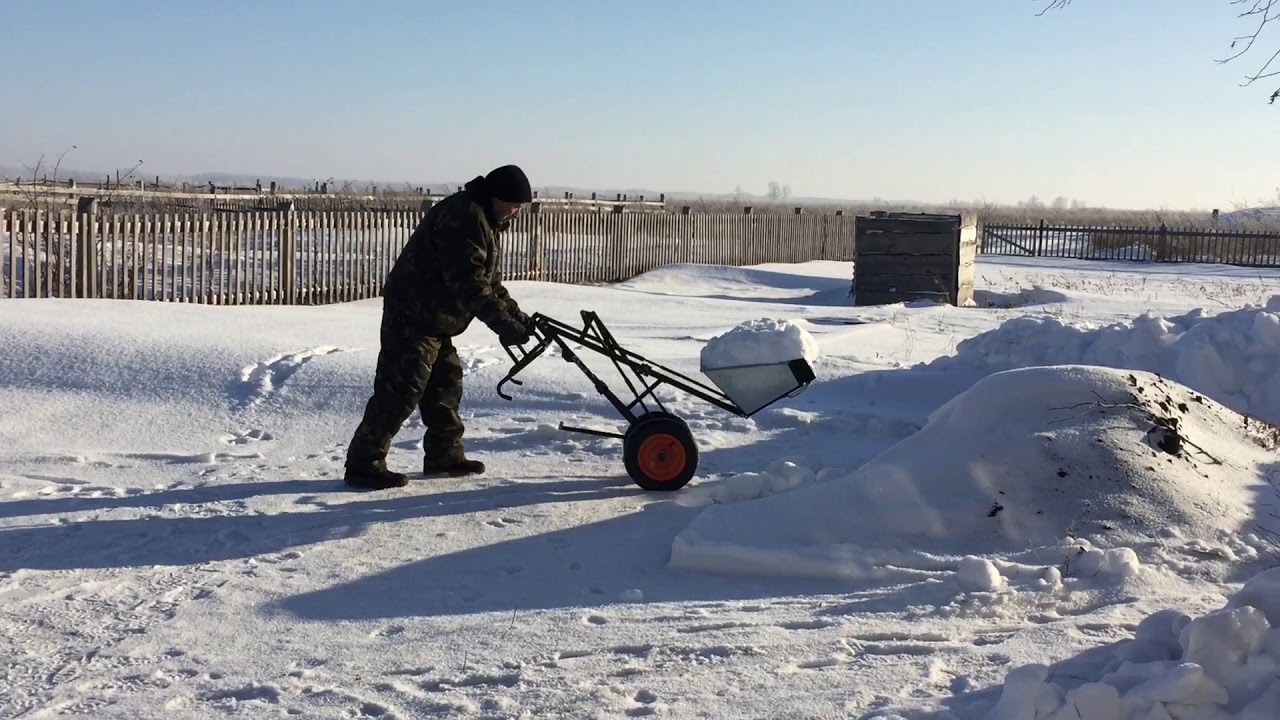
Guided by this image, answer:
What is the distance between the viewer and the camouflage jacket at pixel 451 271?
655 centimetres

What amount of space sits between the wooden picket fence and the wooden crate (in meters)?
5.32

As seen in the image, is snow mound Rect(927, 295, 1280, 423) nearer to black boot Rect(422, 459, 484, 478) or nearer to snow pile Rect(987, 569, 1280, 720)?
black boot Rect(422, 459, 484, 478)

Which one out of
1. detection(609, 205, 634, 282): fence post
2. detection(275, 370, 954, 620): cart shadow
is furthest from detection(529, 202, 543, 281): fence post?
detection(275, 370, 954, 620): cart shadow

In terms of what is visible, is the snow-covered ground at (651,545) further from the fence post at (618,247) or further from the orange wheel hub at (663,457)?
the fence post at (618,247)

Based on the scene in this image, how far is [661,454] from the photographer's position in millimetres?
6801

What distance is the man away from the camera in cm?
656

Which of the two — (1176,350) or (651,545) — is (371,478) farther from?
(1176,350)

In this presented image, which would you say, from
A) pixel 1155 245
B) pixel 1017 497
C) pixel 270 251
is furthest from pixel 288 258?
pixel 1155 245

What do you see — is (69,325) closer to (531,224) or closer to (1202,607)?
(1202,607)

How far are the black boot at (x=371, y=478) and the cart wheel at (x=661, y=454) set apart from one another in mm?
1272

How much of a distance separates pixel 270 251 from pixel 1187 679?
44.9 ft

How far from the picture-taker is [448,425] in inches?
280

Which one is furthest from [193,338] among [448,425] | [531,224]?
[531,224]

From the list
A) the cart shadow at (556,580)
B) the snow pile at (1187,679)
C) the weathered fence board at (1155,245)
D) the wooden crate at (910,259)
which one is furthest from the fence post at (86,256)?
the weathered fence board at (1155,245)
